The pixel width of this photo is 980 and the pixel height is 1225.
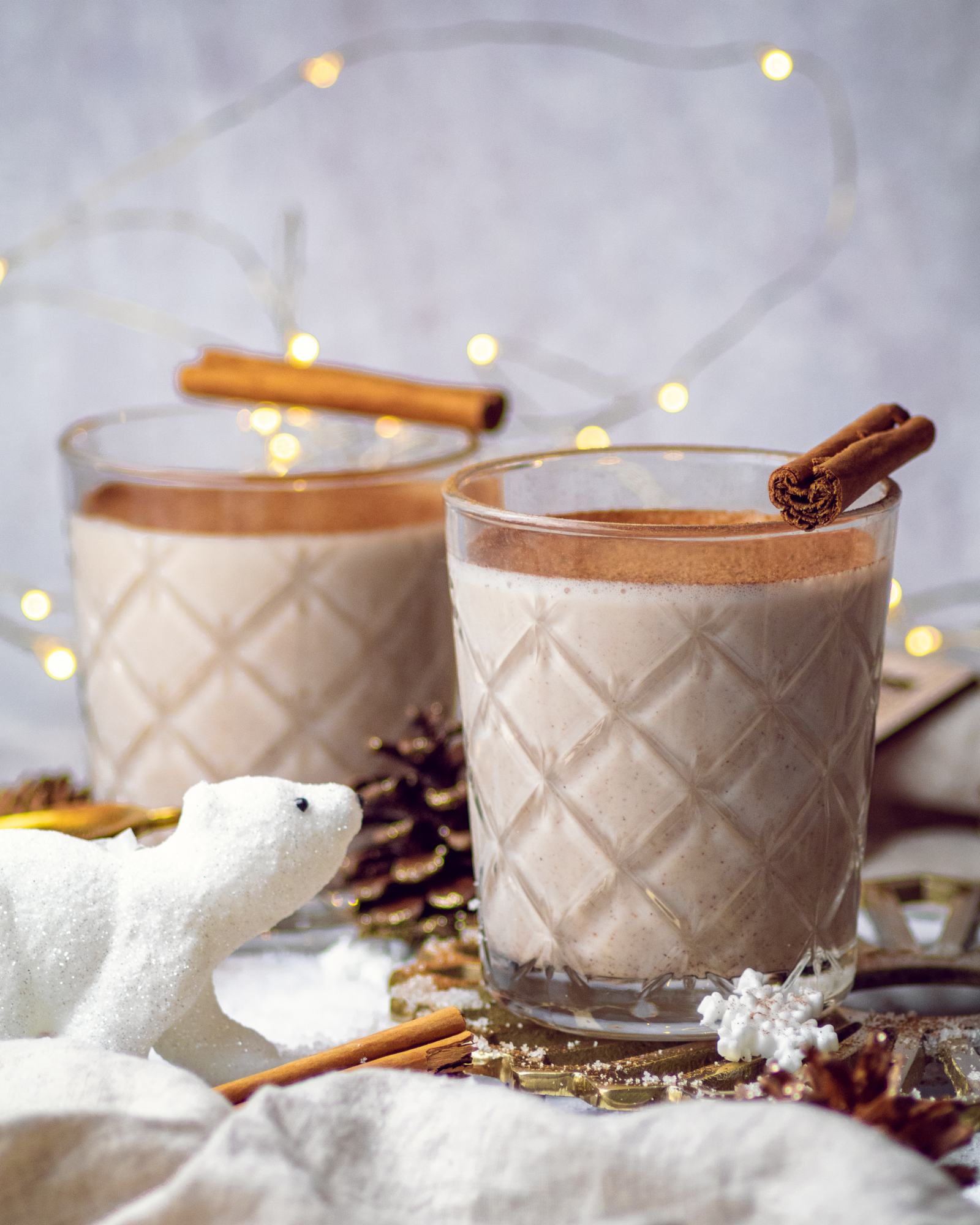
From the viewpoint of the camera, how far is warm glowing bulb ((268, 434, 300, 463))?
108cm

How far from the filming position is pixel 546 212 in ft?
4.68

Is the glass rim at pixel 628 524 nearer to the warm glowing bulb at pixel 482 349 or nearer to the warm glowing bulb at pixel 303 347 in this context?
the warm glowing bulb at pixel 303 347

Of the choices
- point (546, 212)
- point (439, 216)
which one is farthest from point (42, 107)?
point (546, 212)

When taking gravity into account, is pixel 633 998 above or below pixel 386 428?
below

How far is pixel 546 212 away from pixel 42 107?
0.52m

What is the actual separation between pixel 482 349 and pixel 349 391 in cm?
46

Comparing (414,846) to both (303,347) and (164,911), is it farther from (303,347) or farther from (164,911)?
(303,347)

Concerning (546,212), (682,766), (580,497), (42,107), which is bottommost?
(682,766)

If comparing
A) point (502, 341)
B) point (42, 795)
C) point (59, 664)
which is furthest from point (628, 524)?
point (502, 341)

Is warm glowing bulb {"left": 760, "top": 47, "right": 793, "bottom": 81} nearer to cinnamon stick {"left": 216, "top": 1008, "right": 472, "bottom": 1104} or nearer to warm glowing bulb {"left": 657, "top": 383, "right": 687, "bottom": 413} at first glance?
warm glowing bulb {"left": 657, "top": 383, "right": 687, "bottom": 413}

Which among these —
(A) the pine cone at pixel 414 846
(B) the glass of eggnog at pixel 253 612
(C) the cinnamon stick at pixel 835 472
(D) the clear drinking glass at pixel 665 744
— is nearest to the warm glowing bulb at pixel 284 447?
(B) the glass of eggnog at pixel 253 612

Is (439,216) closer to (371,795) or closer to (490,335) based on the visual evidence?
(490,335)

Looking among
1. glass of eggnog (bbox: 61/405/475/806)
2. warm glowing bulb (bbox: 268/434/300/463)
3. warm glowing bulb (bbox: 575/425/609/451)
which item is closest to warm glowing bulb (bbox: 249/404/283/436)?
warm glowing bulb (bbox: 268/434/300/463)

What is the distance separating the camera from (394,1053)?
644mm
